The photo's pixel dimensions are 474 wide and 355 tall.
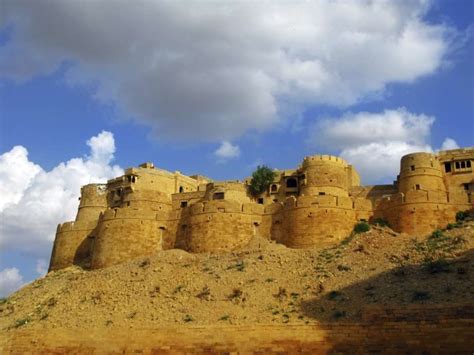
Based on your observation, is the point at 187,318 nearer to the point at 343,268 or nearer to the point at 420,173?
the point at 343,268

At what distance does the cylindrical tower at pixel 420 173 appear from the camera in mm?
34188

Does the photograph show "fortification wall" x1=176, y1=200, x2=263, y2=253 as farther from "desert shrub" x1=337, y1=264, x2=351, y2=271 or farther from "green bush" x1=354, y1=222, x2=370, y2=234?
"desert shrub" x1=337, y1=264, x2=351, y2=271

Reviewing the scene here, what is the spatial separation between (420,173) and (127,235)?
56.8ft

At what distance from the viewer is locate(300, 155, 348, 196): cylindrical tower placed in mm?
37594

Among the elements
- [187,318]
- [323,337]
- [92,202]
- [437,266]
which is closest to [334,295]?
[323,337]

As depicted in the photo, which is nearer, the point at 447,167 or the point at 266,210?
the point at 266,210

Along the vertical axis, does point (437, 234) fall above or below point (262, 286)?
above

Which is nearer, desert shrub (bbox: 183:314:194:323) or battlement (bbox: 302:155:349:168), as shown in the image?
desert shrub (bbox: 183:314:194:323)

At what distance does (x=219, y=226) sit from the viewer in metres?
33.2

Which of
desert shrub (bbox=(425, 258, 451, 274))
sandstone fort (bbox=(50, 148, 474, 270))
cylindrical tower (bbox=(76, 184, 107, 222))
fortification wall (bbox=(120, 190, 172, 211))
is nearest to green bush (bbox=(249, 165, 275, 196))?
sandstone fort (bbox=(50, 148, 474, 270))

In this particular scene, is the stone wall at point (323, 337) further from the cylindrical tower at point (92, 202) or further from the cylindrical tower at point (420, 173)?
the cylindrical tower at point (92, 202)

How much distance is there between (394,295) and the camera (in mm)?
21719

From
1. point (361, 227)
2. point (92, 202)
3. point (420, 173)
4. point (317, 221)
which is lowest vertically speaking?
point (361, 227)

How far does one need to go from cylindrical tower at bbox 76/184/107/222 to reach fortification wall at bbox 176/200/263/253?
10.00 m
